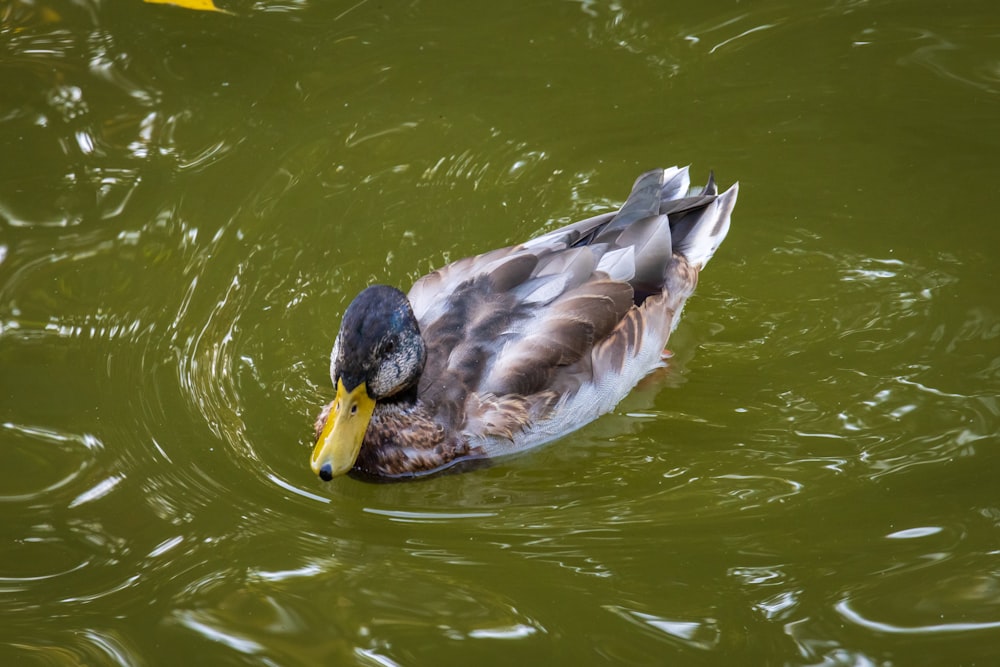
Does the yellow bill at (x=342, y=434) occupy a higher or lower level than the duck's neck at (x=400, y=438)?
higher

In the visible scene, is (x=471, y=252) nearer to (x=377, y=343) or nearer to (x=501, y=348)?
(x=501, y=348)

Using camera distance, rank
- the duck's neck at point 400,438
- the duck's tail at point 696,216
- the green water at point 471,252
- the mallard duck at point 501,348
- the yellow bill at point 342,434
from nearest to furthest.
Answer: the green water at point 471,252 → the yellow bill at point 342,434 → the mallard duck at point 501,348 → the duck's neck at point 400,438 → the duck's tail at point 696,216

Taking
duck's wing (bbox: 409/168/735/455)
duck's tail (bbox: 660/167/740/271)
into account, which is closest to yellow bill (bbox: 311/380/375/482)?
duck's wing (bbox: 409/168/735/455)

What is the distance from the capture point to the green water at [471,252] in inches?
188

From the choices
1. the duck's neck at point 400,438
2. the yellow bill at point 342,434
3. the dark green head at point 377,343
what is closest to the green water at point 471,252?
the duck's neck at point 400,438

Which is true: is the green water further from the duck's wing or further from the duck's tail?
the duck's tail

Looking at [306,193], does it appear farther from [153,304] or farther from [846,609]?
[846,609]

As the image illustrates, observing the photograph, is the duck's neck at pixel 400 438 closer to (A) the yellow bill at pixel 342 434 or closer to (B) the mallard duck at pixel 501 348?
(B) the mallard duck at pixel 501 348

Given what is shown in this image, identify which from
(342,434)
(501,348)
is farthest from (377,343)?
(501,348)

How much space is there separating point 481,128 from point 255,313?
87.5 inches

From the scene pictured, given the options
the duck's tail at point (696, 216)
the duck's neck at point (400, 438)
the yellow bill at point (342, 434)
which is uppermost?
the duck's tail at point (696, 216)

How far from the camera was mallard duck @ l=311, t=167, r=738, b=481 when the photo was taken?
541 cm

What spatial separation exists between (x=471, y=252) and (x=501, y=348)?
1.33 metres

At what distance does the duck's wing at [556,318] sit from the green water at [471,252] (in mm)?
211
